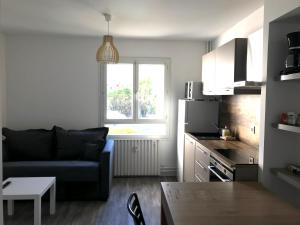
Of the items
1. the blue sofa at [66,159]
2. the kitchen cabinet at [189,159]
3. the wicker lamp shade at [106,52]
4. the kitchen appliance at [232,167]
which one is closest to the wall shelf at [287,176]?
the kitchen appliance at [232,167]

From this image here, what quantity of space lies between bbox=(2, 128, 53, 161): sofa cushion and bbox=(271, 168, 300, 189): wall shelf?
3.31 meters

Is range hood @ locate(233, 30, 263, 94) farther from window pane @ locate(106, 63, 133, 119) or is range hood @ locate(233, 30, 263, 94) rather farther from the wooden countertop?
window pane @ locate(106, 63, 133, 119)

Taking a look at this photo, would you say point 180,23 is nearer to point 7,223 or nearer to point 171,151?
point 171,151

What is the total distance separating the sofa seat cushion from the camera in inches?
147

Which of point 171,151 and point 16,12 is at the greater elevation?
point 16,12

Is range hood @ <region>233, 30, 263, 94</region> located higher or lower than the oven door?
higher

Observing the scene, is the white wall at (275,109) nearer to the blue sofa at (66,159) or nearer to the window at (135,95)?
the blue sofa at (66,159)

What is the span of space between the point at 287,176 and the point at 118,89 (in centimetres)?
348

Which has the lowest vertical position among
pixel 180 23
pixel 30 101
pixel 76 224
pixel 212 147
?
pixel 76 224

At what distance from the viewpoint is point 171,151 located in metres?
A: 5.12

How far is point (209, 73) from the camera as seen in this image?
3.94 m

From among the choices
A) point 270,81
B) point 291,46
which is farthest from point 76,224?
point 291,46

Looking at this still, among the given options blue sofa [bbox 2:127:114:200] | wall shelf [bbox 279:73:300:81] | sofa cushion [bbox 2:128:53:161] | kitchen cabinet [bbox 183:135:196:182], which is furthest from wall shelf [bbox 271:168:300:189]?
sofa cushion [bbox 2:128:53:161]

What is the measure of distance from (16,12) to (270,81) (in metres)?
3.08
